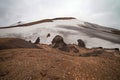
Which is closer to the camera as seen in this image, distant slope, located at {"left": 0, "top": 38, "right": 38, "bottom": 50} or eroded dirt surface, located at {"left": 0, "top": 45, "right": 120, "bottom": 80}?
eroded dirt surface, located at {"left": 0, "top": 45, "right": 120, "bottom": 80}

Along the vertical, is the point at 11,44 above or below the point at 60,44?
above

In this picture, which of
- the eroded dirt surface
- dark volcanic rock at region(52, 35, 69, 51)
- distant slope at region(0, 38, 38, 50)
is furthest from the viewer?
dark volcanic rock at region(52, 35, 69, 51)

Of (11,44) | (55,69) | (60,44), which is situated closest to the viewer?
(55,69)

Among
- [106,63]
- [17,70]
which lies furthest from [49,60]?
[106,63]

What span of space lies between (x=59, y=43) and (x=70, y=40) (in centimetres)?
1452

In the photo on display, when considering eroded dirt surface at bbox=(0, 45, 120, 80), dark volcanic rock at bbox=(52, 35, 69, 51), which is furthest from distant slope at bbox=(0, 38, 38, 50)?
dark volcanic rock at bbox=(52, 35, 69, 51)

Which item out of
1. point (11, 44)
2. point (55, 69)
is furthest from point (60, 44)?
point (55, 69)

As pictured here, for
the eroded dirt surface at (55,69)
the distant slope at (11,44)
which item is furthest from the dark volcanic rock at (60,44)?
the eroded dirt surface at (55,69)

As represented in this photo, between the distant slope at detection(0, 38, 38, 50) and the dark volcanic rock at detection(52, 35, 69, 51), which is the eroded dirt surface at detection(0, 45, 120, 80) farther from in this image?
the dark volcanic rock at detection(52, 35, 69, 51)

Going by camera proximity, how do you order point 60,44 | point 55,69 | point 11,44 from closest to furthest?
point 55,69 < point 11,44 < point 60,44

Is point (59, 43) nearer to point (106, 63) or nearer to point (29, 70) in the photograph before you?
point (106, 63)

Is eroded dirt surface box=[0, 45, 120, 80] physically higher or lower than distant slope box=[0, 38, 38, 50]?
lower

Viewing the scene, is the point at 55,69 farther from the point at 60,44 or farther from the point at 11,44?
the point at 60,44

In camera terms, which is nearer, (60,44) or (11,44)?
(11,44)
